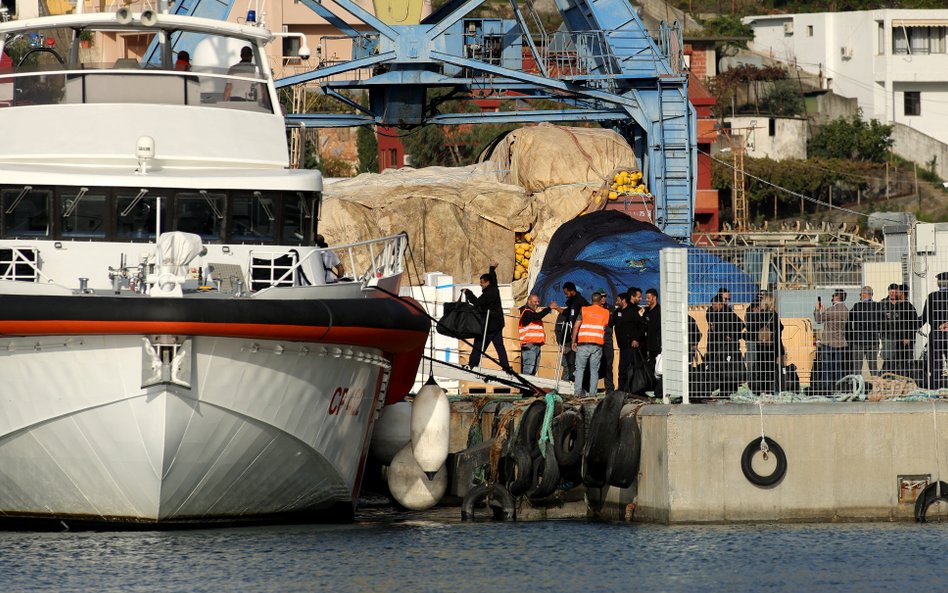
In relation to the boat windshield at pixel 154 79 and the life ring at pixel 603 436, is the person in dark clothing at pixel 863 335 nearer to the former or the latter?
the life ring at pixel 603 436

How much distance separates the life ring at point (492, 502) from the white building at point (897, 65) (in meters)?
42.3

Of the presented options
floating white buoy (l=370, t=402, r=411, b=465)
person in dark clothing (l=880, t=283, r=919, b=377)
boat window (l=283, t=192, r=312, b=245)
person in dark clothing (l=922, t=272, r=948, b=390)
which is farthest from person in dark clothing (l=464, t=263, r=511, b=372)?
person in dark clothing (l=922, t=272, r=948, b=390)

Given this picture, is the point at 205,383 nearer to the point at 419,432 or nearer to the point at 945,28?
the point at 419,432

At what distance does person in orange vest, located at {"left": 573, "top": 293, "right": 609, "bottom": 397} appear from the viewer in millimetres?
17656

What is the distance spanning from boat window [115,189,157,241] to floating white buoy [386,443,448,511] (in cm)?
386

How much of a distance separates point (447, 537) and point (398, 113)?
15.6 metres

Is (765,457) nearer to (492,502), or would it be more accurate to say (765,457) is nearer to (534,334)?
(492,502)

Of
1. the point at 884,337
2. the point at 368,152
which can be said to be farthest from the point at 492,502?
the point at 368,152

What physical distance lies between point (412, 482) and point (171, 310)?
477 centimetres

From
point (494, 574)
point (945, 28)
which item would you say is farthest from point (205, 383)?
point (945, 28)

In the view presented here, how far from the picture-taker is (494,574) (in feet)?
42.3

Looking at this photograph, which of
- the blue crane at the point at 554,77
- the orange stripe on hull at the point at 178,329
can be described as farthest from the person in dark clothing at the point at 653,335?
the blue crane at the point at 554,77

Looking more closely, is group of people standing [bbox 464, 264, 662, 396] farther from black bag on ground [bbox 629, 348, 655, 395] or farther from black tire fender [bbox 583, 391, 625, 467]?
black tire fender [bbox 583, 391, 625, 467]

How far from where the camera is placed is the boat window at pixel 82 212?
14711 mm
